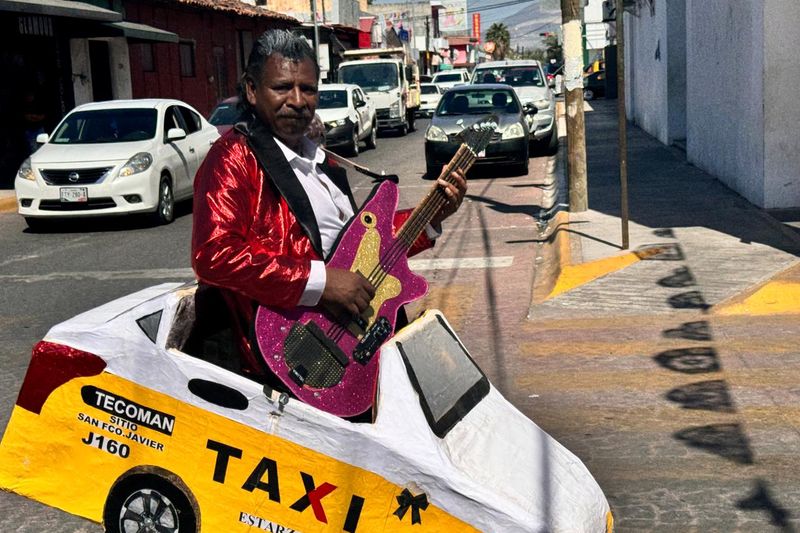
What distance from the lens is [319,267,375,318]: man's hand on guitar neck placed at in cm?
354

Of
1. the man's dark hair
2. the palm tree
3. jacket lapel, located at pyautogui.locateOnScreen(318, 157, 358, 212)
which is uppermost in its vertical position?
the palm tree

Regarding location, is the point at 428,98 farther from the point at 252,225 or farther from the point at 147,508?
the point at 252,225

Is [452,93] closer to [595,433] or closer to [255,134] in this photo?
[595,433]

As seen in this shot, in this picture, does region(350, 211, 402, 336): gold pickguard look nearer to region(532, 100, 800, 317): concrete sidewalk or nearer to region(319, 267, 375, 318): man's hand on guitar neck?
region(319, 267, 375, 318): man's hand on guitar neck

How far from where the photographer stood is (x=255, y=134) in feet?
11.8

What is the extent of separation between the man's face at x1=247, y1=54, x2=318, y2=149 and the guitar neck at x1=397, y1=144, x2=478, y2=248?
18.4 inches

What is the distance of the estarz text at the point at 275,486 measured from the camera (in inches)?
140

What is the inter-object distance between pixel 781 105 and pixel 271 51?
1035cm

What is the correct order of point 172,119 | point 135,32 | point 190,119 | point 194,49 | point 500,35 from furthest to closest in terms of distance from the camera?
point 500,35 → point 194,49 → point 135,32 → point 190,119 → point 172,119

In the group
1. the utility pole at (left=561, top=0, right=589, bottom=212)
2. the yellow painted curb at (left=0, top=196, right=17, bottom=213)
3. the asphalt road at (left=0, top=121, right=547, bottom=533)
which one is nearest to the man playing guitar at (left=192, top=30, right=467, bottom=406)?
Result: the asphalt road at (left=0, top=121, right=547, bottom=533)

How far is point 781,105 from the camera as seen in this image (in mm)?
12820

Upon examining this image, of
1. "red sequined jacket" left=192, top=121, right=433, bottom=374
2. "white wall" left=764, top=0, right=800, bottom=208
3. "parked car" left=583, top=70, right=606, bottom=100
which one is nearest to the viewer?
"red sequined jacket" left=192, top=121, right=433, bottom=374

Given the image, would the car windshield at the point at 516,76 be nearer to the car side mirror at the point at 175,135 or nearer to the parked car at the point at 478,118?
the parked car at the point at 478,118

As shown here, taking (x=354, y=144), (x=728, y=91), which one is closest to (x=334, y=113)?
(x=354, y=144)
